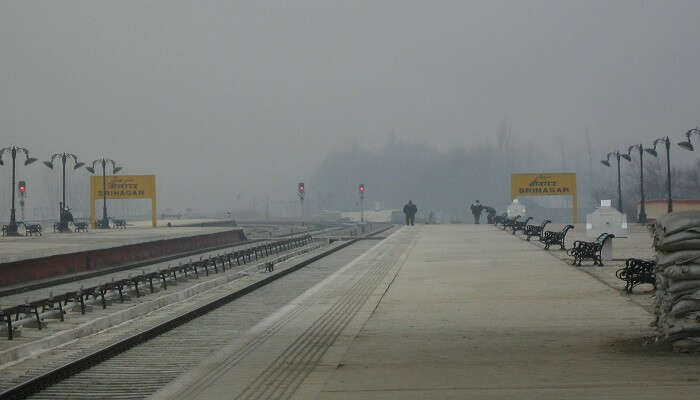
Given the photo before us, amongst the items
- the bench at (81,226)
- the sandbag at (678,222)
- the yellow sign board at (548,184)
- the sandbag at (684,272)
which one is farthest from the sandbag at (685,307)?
the bench at (81,226)

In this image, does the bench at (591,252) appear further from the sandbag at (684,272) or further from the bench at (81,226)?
the bench at (81,226)

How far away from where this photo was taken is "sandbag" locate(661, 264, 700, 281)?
10367 millimetres

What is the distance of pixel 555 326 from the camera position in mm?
12992

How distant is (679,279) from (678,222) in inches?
26.5

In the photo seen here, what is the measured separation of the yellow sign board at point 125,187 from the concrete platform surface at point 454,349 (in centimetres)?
5184

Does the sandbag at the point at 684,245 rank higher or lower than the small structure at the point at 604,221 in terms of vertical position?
lower

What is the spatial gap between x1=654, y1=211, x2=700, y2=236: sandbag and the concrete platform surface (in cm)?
128

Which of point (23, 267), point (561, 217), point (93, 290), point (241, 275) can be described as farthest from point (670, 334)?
point (561, 217)

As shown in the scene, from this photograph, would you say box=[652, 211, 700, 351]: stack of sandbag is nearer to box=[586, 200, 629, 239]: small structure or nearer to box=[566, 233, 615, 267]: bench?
box=[566, 233, 615, 267]: bench

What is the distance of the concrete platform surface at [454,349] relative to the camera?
8836 mm

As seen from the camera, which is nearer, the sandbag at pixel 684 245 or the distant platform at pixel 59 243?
the sandbag at pixel 684 245

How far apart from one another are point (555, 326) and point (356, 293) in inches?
258

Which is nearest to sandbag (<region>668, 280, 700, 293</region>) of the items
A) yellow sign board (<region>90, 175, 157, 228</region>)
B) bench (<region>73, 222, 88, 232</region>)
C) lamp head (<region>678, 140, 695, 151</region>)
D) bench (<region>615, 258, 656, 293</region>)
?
bench (<region>615, 258, 656, 293</region>)

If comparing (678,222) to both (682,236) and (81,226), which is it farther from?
(81,226)
